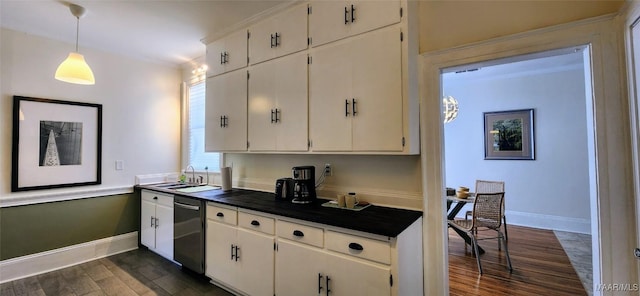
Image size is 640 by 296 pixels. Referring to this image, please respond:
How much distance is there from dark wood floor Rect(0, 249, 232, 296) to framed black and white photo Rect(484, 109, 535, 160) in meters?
4.95

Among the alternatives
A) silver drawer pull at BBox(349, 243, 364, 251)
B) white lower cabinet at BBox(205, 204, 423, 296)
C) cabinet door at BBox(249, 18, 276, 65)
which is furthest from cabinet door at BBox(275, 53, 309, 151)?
silver drawer pull at BBox(349, 243, 364, 251)

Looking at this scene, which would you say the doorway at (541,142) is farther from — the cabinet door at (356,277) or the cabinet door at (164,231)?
the cabinet door at (164,231)

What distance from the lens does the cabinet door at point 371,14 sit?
1.89 m

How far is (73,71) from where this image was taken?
2342mm

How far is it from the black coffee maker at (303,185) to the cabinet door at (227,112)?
804 mm

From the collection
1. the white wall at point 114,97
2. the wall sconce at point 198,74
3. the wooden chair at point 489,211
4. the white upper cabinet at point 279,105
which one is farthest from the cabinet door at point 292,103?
the white wall at point 114,97

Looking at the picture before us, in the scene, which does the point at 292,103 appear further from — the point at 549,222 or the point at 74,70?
the point at 549,222

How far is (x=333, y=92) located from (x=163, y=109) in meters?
3.19

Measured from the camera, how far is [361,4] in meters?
2.02

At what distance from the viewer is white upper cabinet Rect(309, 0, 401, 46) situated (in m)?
1.91

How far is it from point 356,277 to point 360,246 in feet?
0.66

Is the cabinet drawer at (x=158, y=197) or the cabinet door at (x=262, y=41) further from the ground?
the cabinet door at (x=262, y=41)

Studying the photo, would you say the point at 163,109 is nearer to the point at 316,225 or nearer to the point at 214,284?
the point at 214,284

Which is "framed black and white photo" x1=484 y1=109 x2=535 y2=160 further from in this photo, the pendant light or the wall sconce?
the pendant light
